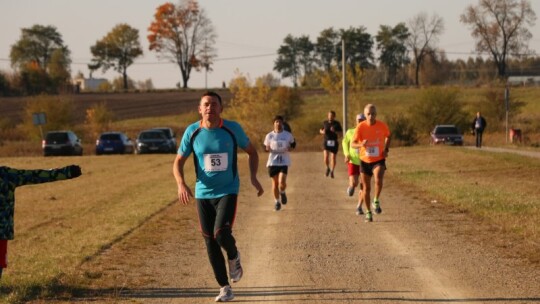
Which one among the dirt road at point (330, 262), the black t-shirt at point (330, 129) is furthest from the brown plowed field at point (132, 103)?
the dirt road at point (330, 262)

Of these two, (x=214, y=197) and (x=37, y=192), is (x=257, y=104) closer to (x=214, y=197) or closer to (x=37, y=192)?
(x=37, y=192)

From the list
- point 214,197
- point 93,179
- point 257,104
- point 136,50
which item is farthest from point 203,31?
point 214,197

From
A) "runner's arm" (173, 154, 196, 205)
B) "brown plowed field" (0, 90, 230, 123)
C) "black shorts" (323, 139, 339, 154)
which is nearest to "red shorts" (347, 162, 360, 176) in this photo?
"black shorts" (323, 139, 339, 154)

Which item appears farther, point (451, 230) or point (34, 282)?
point (451, 230)

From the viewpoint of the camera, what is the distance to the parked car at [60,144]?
1884 inches

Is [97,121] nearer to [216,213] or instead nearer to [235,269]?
[235,269]

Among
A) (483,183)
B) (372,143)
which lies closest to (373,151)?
(372,143)

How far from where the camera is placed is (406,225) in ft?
45.1

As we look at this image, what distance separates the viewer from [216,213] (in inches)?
330

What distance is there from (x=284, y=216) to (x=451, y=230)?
336 centimetres

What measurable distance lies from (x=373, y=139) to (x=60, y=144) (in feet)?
119

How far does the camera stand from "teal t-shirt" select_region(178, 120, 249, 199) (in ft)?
27.4

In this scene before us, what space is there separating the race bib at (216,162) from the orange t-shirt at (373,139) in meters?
5.89

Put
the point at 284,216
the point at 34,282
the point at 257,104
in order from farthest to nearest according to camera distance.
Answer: the point at 257,104 → the point at 284,216 → the point at 34,282
